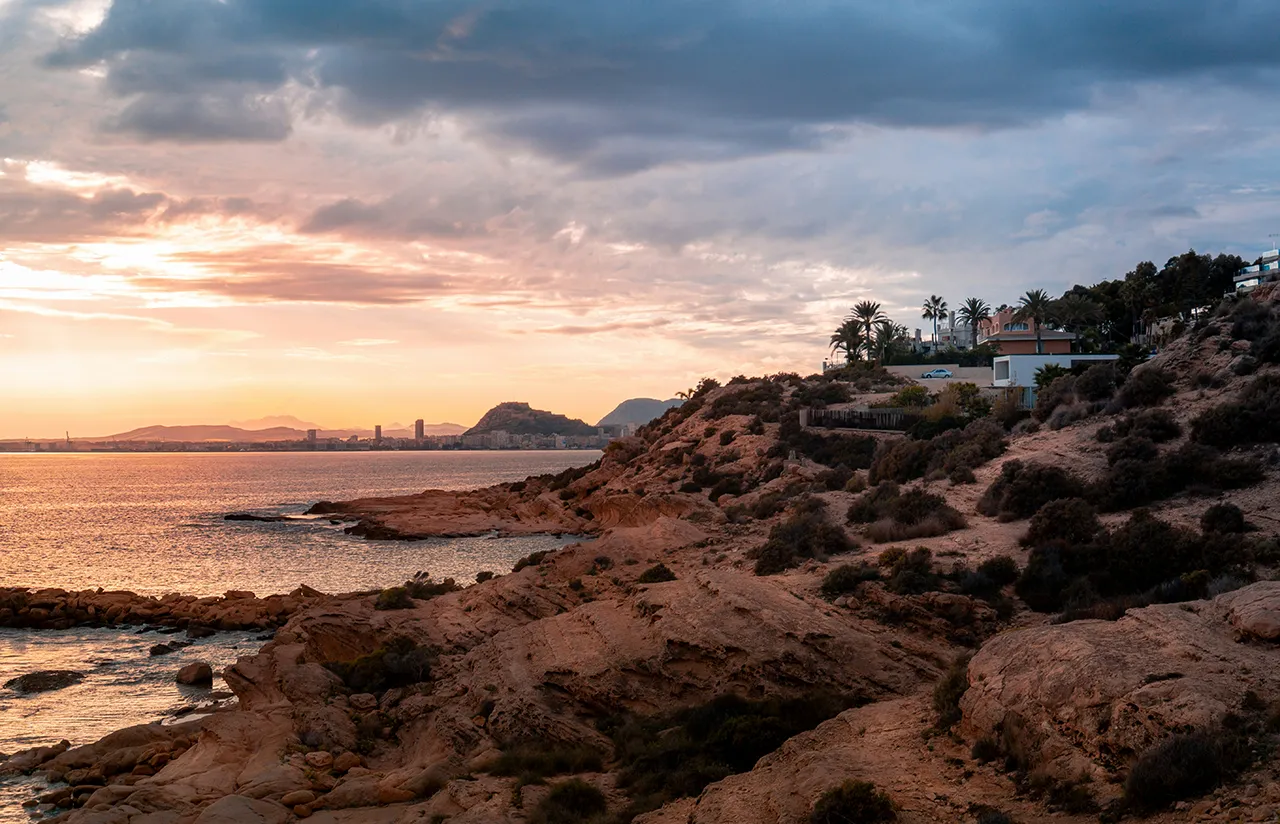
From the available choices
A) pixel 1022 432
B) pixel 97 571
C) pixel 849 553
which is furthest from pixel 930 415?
pixel 97 571

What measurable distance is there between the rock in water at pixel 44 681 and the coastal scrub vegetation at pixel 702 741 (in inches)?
818

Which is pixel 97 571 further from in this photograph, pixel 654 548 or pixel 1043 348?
pixel 1043 348

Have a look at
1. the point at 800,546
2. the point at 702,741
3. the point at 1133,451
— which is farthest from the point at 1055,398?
the point at 702,741

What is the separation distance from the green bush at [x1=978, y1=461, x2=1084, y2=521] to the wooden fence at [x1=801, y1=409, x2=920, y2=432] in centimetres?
2751

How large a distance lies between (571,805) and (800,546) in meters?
15.6

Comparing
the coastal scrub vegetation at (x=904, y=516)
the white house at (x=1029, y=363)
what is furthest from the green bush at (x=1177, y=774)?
the white house at (x=1029, y=363)

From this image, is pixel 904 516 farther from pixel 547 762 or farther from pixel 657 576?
pixel 547 762

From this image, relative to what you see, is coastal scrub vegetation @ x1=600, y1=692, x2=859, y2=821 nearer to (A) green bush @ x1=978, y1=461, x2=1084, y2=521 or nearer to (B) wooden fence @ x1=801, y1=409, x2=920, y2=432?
(A) green bush @ x1=978, y1=461, x2=1084, y2=521

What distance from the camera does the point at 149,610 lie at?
39.2m

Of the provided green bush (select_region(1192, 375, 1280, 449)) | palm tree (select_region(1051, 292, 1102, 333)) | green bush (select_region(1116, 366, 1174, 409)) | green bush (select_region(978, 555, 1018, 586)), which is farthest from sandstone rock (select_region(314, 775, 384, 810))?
palm tree (select_region(1051, 292, 1102, 333))

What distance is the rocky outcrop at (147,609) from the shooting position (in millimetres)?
36906

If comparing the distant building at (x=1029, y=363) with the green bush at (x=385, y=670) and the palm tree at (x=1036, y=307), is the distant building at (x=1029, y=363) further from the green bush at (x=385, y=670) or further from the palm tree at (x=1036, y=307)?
the green bush at (x=385, y=670)

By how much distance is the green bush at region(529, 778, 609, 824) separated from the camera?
13.8m

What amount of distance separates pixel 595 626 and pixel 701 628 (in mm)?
3446
